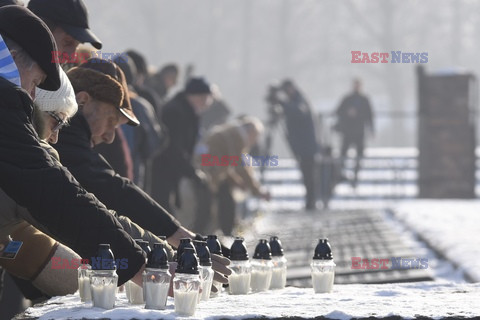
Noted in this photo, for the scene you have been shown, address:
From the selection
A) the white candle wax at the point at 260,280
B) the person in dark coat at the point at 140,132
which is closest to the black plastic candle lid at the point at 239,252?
the white candle wax at the point at 260,280

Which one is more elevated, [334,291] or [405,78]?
[405,78]

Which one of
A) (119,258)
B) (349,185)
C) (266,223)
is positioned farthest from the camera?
(349,185)

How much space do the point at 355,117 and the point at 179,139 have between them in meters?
13.3

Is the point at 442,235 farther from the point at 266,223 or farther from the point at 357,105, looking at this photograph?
the point at 357,105

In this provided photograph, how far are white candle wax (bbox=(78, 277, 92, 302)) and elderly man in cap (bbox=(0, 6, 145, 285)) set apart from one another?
285mm

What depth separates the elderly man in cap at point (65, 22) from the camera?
6.59 meters

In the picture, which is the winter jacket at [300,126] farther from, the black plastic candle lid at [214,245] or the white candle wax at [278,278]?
the black plastic candle lid at [214,245]

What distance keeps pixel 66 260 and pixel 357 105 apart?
64.0ft

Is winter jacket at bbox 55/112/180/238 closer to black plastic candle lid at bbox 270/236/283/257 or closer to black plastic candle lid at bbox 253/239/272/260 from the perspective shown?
black plastic candle lid at bbox 253/239/272/260

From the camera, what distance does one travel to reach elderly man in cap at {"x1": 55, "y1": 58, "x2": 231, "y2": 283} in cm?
582

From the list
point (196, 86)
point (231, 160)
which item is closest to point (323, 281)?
point (196, 86)

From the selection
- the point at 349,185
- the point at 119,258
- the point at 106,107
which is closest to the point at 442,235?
the point at 106,107

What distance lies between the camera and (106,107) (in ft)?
20.2

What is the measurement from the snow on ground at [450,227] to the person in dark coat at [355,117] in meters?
5.05
